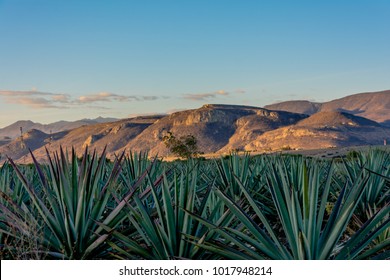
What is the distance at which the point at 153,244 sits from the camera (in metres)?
3.07

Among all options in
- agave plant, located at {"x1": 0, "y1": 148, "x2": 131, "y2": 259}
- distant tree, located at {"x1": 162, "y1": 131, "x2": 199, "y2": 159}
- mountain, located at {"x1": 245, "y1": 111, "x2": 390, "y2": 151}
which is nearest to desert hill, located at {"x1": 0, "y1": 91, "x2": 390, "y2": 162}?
mountain, located at {"x1": 245, "y1": 111, "x2": 390, "y2": 151}

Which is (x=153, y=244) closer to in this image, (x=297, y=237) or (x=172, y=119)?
(x=297, y=237)

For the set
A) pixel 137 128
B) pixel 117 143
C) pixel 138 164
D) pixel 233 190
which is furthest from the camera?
pixel 137 128

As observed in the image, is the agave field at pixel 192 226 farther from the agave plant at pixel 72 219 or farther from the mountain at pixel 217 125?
the mountain at pixel 217 125

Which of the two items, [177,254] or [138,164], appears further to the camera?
[138,164]

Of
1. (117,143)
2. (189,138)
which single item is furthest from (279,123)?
(189,138)

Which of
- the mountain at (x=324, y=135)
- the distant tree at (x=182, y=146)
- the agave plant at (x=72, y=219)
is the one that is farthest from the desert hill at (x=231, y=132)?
A: the agave plant at (x=72, y=219)

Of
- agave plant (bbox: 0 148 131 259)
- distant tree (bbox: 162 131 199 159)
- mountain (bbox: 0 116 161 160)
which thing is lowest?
mountain (bbox: 0 116 161 160)

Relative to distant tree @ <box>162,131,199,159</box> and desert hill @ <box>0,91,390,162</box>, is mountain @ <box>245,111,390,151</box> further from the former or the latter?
distant tree @ <box>162,131,199,159</box>

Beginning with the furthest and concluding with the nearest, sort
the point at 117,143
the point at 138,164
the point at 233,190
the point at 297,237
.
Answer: the point at 117,143, the point at 138,164, the point at 233,190, the point at 297,237

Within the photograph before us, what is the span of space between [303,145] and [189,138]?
35234mm

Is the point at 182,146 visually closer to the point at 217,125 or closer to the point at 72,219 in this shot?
the point at 217,125

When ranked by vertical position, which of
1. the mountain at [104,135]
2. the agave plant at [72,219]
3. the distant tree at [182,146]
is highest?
the agave plant at [72,219]

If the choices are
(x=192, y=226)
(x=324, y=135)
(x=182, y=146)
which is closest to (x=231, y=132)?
(x=324, y=135)
